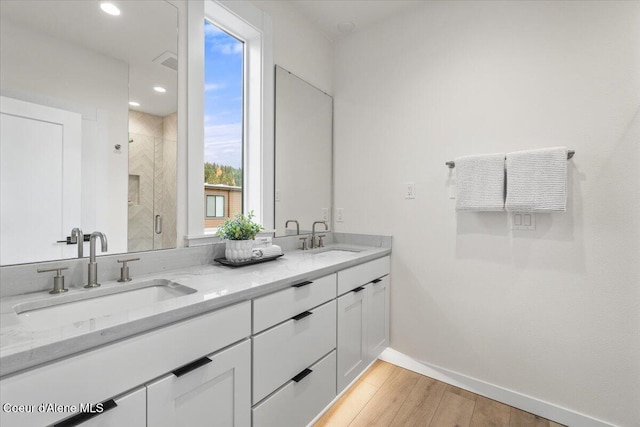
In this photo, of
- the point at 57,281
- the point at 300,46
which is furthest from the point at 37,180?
the point at 300,46

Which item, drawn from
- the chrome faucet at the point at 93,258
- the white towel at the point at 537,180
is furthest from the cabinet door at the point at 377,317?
the chrome faucet at the point at 93,258

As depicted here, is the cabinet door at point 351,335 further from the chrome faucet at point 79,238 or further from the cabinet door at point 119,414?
the chrome faucet at point 79,238

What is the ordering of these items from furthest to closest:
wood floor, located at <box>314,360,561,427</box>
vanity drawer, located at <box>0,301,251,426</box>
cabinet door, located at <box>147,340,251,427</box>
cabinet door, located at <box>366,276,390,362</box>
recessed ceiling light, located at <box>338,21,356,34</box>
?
recessed ceiling light, located at <box>338,21,356,34</box>, cabinet door, located at <box>366,276,390,362</box>, wood floor, located at <box>314,360,561,427</box>, cabinet door, located at <box>147,340,251,427</box>, vanity drawer, located at <box>0,301,251,426</box>

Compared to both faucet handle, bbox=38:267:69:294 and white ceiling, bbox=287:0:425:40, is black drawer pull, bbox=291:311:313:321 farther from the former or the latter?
white ceiling, bbox=287:0:425:40

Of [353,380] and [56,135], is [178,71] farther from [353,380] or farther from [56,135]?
[353,380]

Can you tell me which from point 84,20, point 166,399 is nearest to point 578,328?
point 166,399

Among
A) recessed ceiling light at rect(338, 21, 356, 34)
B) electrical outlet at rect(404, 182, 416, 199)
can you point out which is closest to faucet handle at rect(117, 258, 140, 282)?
electrical outlet at rect(404, 182, 416, 199)

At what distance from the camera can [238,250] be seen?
156cm

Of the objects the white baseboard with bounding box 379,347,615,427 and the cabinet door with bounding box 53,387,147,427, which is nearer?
the cabinet door with bounding box 53,387,147,427

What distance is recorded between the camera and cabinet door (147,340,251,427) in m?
0.85

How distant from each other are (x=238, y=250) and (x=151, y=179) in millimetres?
541

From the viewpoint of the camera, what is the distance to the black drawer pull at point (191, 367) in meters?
0.89

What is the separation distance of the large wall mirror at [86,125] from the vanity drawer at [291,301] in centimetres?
63

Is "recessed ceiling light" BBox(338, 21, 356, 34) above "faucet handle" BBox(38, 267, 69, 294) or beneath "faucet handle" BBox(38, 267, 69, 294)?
above
